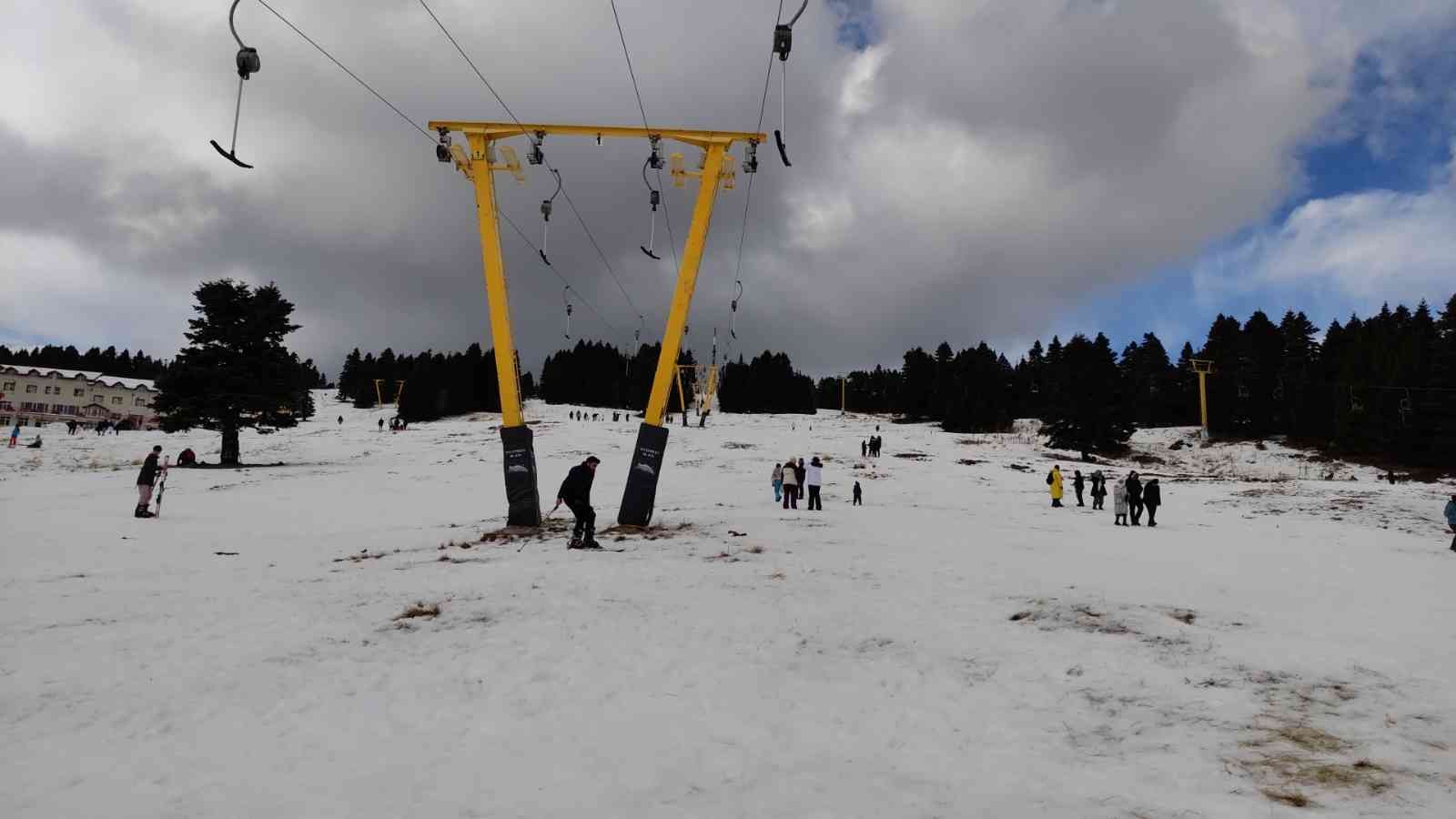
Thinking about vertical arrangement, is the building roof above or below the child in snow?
above

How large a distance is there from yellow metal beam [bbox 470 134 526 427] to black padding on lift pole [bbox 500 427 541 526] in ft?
4.01

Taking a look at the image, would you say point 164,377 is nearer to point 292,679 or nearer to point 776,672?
point 292,679

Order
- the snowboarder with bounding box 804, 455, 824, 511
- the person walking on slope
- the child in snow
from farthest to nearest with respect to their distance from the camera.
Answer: the person walking on slope, the snowboarder with bounding box 804, 455, 824, 511, the child in snow

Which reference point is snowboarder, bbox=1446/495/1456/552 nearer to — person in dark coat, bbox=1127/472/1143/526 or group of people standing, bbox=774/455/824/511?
person in dark coat, bbox=1127/472/1143/526

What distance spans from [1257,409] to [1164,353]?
47467 millimetres

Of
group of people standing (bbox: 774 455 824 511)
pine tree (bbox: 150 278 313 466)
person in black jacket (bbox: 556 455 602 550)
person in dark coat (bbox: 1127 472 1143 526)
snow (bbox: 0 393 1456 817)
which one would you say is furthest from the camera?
pine tree (bbox: 150 278 313 466)

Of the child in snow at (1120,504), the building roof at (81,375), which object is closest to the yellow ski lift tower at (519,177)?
the child in snow at (1120,504)

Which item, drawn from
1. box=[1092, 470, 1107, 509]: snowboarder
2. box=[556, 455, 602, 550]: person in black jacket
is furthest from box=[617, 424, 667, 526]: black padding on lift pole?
box=[1092, 470, 1107, 509]: snowboarder

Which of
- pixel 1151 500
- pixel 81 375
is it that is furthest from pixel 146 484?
pixel 81 375

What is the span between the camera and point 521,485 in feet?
57.0

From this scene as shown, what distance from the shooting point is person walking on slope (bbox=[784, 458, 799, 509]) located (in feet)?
76.0

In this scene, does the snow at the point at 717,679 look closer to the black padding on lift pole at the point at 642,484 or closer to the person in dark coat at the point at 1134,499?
the black padding on lift pole at the point at 642,484

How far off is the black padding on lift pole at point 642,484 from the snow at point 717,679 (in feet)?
7.91

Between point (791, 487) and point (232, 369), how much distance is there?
35.4 metres
